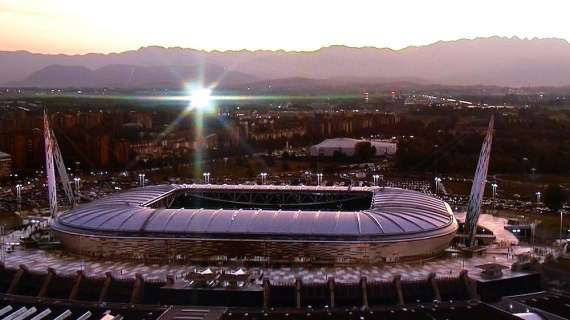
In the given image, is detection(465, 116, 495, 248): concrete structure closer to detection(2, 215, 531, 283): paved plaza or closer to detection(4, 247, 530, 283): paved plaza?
detection(2, 215, 531, 283): paved plaza

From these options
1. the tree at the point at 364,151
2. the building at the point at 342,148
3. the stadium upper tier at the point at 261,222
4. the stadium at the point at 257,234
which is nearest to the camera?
the stadium at the point at 257,234

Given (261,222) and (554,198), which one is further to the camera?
(554,198)

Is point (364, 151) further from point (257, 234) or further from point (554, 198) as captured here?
point (257, 234)

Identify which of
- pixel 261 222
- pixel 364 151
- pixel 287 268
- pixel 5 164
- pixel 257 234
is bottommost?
pixel 5 164

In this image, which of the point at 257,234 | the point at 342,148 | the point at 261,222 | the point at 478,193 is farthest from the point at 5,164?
the point at 478,193

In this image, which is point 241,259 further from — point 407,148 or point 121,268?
point 407,148

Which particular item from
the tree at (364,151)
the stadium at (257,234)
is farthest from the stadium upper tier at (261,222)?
the tree at (364,151)

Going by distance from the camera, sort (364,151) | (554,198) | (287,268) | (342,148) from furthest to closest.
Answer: (342,148), (364,151), (554,198), (287,268)

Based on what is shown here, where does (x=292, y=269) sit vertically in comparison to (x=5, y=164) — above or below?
above

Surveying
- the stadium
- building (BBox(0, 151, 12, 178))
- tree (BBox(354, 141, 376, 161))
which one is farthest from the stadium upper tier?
tree (BBox(354, 141, 376, 161))

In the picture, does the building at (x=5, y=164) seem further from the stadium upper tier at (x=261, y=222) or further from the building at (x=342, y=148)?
the stadium upper tier at (x=261, y=222)
